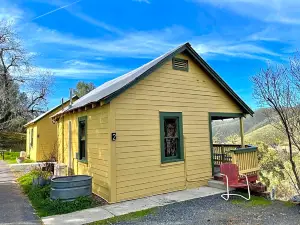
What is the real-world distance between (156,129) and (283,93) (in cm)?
390

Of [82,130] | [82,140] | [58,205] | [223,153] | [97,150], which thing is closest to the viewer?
[58,205]

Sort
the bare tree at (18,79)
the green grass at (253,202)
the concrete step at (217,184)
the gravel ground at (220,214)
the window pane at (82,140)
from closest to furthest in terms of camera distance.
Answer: the gravel ground at (220,214) → the green grass at (253,202) → the concrete step at (217,184) → the window pane at (82,140) → the bare tree at (18,79)

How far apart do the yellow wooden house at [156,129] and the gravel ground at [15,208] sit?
6.57 feet

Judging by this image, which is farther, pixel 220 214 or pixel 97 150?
pixel 97 150

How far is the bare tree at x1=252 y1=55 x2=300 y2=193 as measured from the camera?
669cm

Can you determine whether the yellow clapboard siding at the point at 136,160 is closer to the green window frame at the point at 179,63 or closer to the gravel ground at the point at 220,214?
the gravel ground at the point at 220,214

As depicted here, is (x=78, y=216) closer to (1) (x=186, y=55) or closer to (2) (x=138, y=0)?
(1) (x=186, y=55)

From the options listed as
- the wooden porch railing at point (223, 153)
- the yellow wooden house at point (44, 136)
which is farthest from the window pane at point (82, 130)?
the yellow wooden house at point (44, 136)

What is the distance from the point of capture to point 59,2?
10750 millimetres

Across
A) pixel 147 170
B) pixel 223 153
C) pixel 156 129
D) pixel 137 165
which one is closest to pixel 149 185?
pixel 147 170

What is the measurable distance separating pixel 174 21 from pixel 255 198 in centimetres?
1094

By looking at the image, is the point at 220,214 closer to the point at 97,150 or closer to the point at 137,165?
the point at 137,165

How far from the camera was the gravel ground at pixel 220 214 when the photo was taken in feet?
17.5

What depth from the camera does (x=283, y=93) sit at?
22.5 ft
